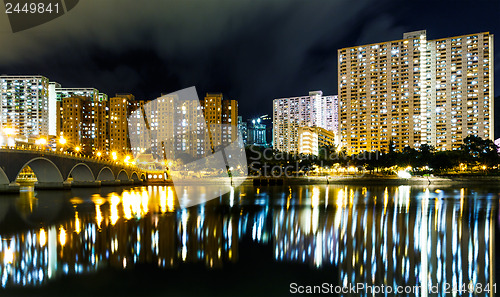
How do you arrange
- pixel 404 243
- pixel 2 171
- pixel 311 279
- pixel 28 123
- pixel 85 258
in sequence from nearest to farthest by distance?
pixel 311 279
pixel 85 258
pixel 404 243
pixel 2 171
pixel 28 123

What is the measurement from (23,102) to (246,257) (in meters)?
190

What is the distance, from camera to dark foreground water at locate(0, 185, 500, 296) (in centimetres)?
1028

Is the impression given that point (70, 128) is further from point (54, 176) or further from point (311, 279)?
point (311, 279)

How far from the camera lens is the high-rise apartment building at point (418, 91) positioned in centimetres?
14675

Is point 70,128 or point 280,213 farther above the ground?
point 70,128

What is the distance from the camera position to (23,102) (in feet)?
552

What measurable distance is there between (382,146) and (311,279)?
Answer: 520 feet

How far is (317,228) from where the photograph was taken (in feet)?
63.7

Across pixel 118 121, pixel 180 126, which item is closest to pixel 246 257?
pixel 180 126

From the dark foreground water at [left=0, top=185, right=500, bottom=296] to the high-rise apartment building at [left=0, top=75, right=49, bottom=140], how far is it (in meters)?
171

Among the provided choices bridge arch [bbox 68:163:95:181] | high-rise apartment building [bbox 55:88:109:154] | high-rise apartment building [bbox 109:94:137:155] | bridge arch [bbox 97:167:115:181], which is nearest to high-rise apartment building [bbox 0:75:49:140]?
high-rise apartment building [bbox 55:88:109:154]

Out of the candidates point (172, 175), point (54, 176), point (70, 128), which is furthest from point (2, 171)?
point (70, 128)

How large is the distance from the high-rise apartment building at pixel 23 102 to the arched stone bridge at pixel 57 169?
387ft

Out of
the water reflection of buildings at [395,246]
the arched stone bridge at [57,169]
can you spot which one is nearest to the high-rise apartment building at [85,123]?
the arched stone bridge at [57,169]
